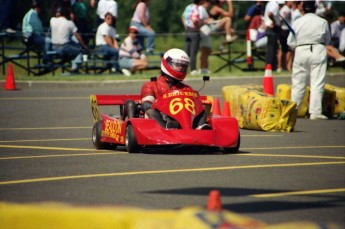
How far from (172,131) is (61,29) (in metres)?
14.6

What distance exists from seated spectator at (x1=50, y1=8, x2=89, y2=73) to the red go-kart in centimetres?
1305

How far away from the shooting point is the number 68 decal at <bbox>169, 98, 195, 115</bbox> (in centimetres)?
1475

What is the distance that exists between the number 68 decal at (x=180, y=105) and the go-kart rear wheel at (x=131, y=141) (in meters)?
0.63

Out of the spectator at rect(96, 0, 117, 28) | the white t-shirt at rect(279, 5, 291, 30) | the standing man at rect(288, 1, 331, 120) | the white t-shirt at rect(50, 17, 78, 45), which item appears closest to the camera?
the standing man at rect(288, 1, 331, 120)

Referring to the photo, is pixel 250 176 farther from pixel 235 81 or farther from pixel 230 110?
pixel 235 81

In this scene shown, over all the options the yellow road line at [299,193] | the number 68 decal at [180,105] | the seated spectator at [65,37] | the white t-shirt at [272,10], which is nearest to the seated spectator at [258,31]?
the white t-shirt at [272,10]

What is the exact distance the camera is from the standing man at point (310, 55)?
2042cm

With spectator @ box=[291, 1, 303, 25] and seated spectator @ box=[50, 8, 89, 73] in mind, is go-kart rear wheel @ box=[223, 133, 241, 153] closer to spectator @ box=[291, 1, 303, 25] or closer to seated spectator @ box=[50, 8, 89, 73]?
seated spectator @ box=[50, 8, 89, 73]

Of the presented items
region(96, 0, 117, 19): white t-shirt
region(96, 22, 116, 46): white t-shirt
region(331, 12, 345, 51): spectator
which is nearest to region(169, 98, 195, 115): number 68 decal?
region(96, 22, 116, 46): white t-shirt

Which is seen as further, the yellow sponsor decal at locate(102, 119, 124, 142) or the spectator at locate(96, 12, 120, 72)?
the spectator at locate(96, 12, 120, 72)

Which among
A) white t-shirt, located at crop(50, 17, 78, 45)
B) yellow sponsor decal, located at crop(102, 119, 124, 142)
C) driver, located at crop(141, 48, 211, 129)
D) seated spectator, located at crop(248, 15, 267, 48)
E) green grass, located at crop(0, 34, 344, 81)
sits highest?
driver, located at crop(141, 48, 211, 129)

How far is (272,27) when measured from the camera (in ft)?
97.6

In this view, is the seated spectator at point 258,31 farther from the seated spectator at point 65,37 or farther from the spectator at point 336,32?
the seated spectator at point 65,37

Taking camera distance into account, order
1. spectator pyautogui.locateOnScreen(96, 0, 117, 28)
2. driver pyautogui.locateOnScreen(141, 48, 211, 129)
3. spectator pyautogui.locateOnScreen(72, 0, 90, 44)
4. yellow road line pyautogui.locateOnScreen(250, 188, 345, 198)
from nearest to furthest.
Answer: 1. yellow road line pyautogui.locateOnScreen(250, 188, 345, 198)
2. driver pyautogui.locateOnScreen(141, 48, 211, 129)
3. spectator pyautogui.locateOnScreen(96, 0, 117, 28)
4. spectator pyautogui.locateOnScreen(72, 0, 90, 44)
